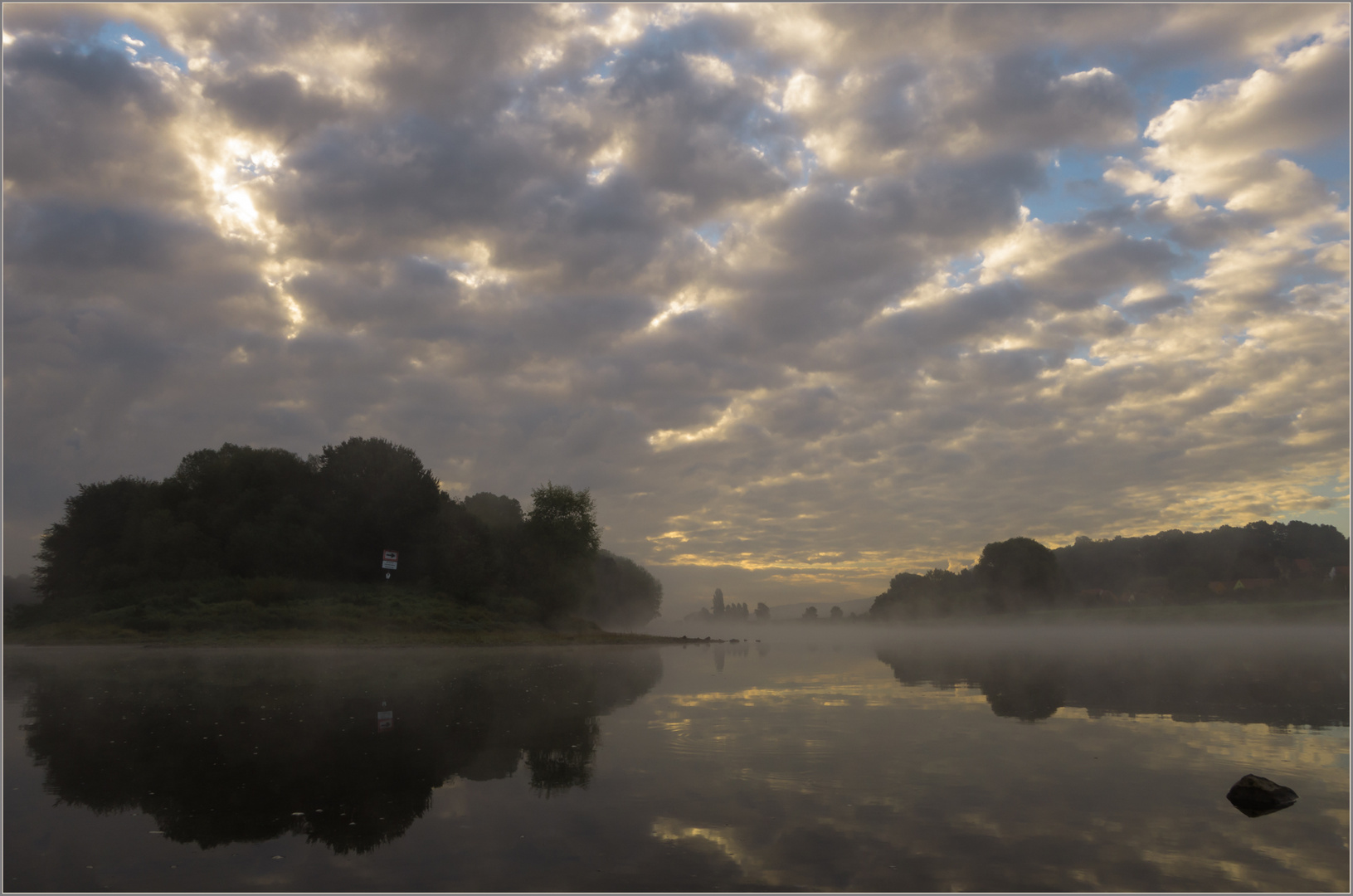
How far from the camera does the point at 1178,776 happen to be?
12711 mm

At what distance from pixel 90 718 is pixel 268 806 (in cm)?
1211

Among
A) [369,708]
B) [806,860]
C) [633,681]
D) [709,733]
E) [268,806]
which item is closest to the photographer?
[806,860]

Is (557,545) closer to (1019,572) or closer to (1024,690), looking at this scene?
(1024,690)

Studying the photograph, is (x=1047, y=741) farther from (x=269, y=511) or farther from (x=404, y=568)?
(x=269, y=511)

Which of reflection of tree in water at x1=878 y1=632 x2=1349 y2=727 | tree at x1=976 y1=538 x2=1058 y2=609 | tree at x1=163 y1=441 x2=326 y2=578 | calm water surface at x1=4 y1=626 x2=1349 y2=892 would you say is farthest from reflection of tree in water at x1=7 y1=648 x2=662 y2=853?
tree at x1=976 y1=538 x2=1058 y2=609

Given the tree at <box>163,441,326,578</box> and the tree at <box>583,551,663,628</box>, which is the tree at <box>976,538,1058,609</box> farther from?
the tree at <box>163,441,326,578</box>

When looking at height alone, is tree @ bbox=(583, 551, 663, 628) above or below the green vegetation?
below

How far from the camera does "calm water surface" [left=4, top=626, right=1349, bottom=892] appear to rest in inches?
332

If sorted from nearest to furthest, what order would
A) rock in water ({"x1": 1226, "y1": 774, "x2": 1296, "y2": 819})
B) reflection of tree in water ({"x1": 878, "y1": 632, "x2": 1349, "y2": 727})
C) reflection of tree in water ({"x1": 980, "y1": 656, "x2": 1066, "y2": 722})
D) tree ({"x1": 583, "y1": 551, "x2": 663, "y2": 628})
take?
1. rock in water ({"x1": 1226, "y1": 774, "x2": 1296, "y2": 819})
2. reflection of tree in water ({"x1": 878, "y1": 632, "x2": 1349, "y2": 727})
3. reflection of tree in water ({"x1": 980, "y1": 656, "x2": 1066, "y2": 722})
4. tree ({"x1": 583, "y1": 551, "x2": 663, "y2": 628})

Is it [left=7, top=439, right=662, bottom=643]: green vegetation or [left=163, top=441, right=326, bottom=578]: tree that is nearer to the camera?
[left=7, top=439, right=662, bottom=643]: green vegetation

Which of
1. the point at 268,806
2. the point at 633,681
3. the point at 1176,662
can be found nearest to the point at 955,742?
the point at 268,806

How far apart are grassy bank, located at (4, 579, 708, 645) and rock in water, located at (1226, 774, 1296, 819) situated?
55.2 meters

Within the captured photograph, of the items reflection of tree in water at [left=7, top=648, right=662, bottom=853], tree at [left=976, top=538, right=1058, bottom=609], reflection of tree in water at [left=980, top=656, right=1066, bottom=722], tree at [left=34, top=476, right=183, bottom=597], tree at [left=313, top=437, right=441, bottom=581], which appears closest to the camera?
reflection of tree in water at [left=7, top=648, right=662, bottom=853]

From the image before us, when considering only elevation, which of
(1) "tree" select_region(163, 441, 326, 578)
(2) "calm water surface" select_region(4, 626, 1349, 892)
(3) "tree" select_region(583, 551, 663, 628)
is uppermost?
(1) "tree" select_region(163, 441, 326, 578)
